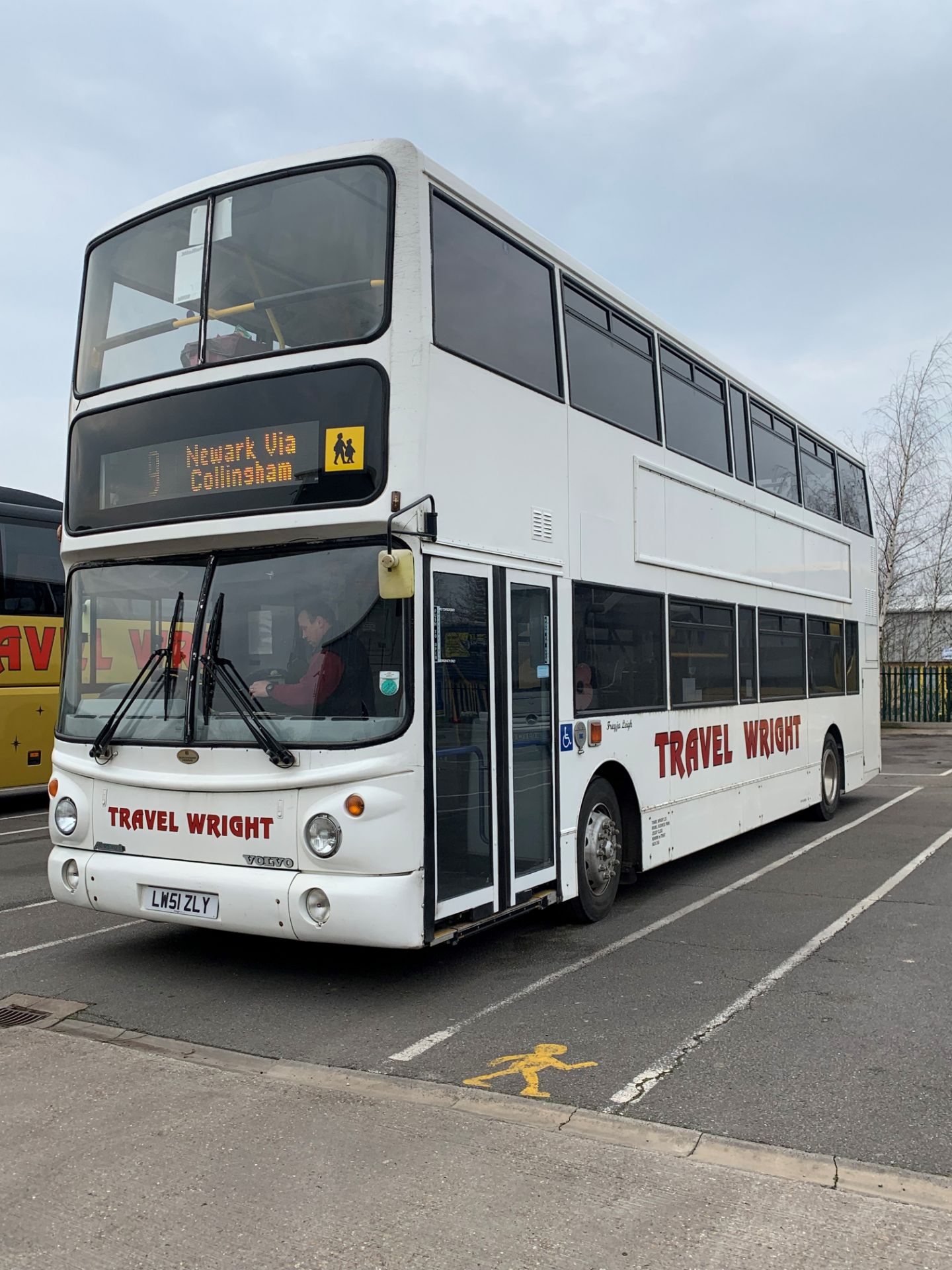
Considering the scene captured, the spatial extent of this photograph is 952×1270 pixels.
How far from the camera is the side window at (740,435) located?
419 inches

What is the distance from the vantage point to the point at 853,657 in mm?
14320

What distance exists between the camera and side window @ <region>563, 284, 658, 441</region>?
7.82 meters

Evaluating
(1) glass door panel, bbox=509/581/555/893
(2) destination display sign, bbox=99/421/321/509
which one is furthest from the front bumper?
(2) destination display sign, bbox=99/421/321/509

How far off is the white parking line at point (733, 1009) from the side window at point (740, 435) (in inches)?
154

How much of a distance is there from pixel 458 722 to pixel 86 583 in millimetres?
2434

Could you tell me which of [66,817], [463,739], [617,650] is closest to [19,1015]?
[66,817]

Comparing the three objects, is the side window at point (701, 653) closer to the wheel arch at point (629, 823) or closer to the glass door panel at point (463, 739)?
the wheel arch at point (629, 823)

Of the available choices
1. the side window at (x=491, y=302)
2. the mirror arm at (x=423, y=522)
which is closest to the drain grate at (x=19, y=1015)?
the mirror arm at (x=423, y=522)

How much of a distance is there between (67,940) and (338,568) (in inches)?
135

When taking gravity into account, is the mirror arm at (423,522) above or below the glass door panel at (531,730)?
above

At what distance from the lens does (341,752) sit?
18.7 ft

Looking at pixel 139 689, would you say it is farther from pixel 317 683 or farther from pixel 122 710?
pixel 317 683

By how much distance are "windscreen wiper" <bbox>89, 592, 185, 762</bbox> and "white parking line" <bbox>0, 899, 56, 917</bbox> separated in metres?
2.34

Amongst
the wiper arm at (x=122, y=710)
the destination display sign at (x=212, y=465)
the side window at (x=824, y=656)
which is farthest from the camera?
the side window at (x=824, y=656)
